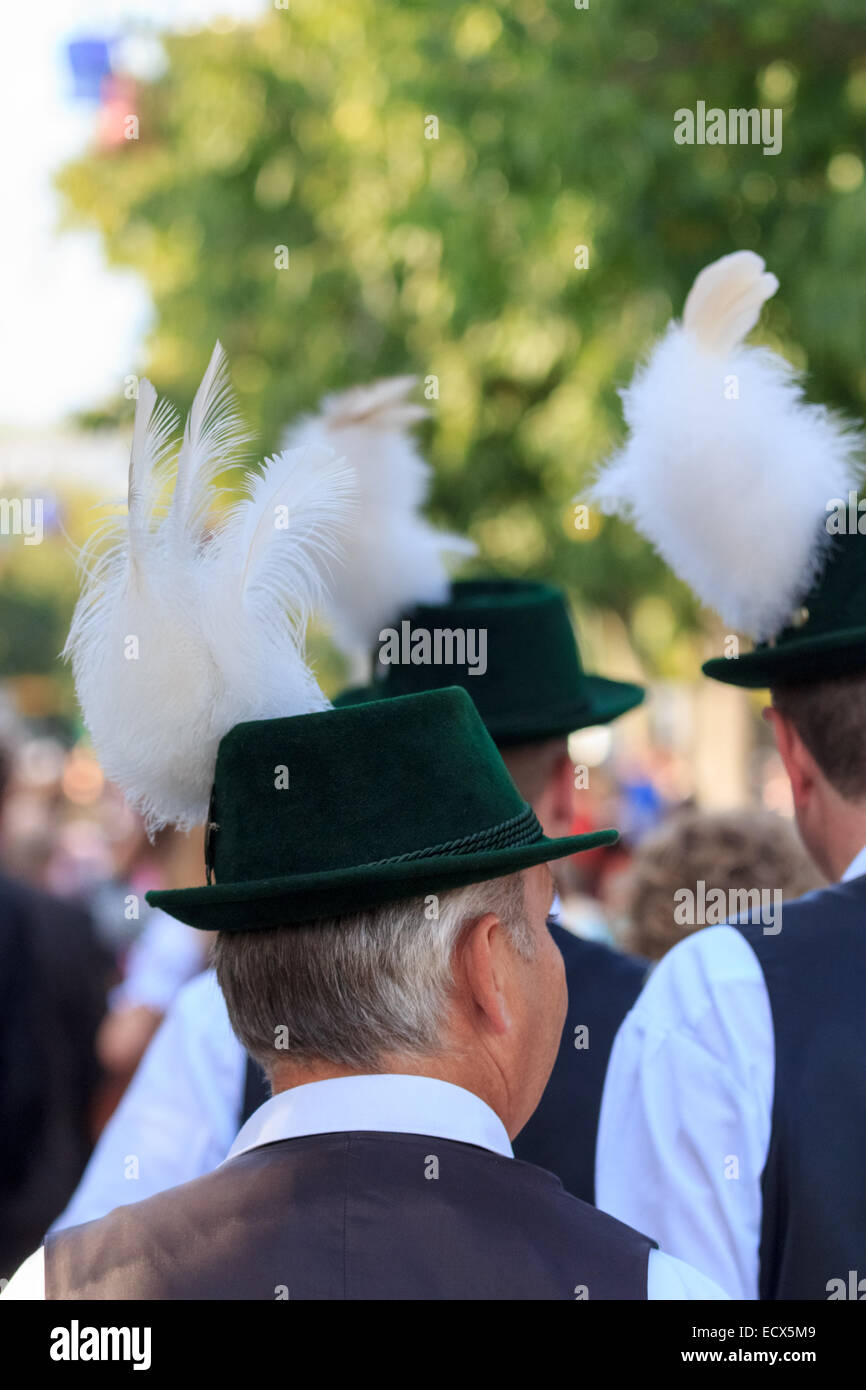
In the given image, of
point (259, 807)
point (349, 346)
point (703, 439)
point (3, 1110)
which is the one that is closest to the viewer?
point (259, 807)

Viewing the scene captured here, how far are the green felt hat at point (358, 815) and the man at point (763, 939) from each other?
0.62 m

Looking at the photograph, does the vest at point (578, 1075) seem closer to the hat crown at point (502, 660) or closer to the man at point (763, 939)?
the man at point (763, 939)

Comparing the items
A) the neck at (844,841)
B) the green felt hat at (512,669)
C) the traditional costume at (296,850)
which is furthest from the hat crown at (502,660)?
the traditional costume at (296,850)

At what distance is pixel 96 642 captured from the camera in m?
1.77

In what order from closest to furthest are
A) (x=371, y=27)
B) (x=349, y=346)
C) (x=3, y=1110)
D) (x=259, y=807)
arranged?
(x=259, y=807) → (x=3, y=1110) → (x=371, y=27) → (x=349, y=346)

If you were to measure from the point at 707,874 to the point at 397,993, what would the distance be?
168cm

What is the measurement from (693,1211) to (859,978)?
0.41 metres

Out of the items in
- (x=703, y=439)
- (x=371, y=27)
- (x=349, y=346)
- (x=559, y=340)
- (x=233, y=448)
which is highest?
(x=371, y=27)

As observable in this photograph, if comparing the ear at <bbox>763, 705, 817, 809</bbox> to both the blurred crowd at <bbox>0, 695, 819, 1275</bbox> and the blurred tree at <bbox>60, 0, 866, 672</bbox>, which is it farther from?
the blurred tree at <bbox>60, 0, 866, 672</bbox>

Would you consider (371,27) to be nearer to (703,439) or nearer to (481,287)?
(481,287)

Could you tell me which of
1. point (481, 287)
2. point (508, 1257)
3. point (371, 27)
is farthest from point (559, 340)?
point (508, 1257)

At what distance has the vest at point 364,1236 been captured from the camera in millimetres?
1434

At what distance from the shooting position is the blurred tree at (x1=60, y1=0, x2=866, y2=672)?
642 cm

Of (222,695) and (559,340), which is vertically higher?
(559,340)
